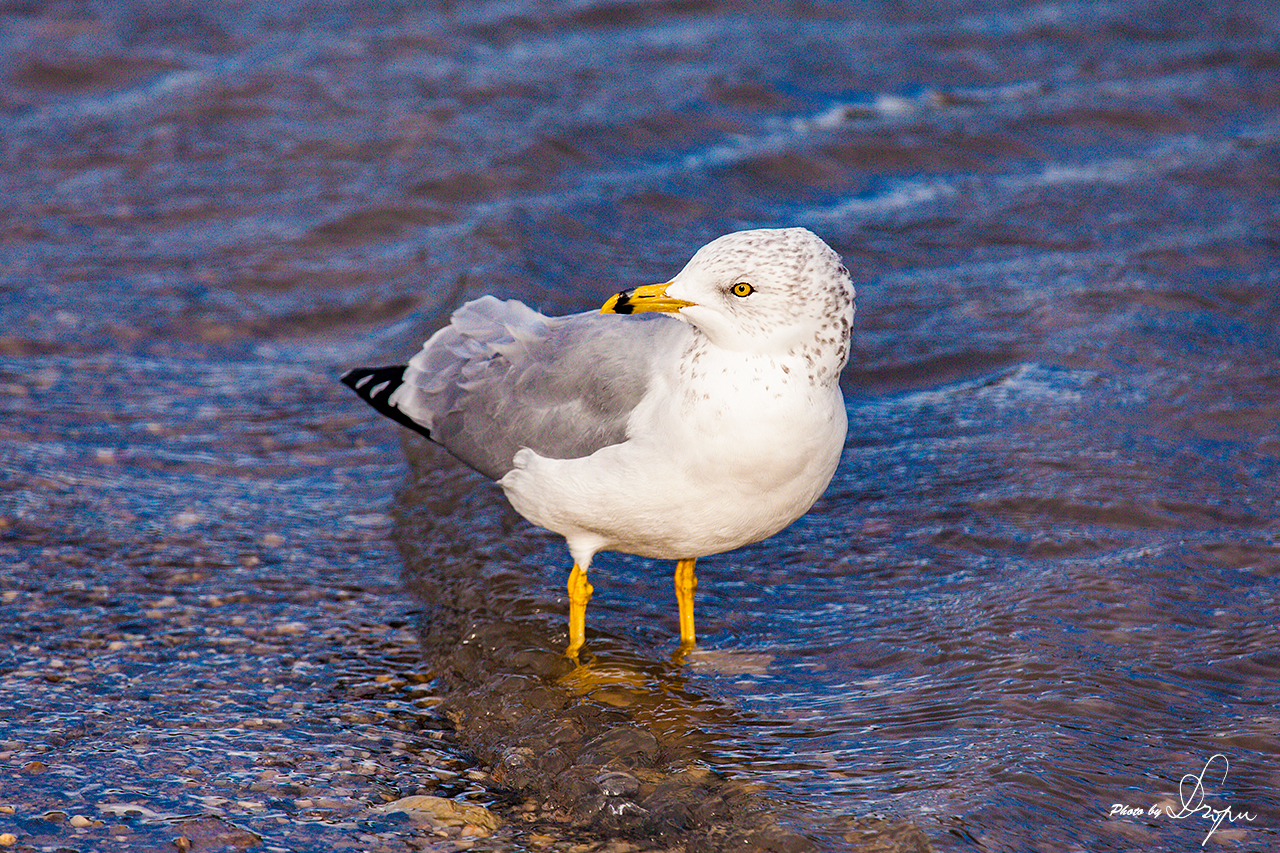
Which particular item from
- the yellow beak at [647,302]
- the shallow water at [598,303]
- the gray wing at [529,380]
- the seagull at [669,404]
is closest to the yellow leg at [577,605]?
the seagull at [669,404]

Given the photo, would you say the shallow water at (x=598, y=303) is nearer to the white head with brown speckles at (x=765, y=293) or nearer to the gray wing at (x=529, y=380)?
the gray wing at (x=529, y=380)

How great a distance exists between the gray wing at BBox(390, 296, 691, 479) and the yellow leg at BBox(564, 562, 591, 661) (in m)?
0.52

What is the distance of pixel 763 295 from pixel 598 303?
4.15 m

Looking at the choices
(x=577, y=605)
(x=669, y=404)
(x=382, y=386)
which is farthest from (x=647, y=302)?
(x=382, y=386)

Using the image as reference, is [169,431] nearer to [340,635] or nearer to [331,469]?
[331,469]

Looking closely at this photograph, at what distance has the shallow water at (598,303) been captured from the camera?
4668mm

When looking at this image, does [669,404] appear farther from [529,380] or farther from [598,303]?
[598,303]

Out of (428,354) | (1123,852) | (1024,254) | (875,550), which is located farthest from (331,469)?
(1024,254)

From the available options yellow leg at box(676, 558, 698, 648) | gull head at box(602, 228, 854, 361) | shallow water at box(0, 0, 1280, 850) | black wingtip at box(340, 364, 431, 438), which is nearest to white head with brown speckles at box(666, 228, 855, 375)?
gull head at box(602, 228, 854, 361)

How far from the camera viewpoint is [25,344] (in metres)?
7.88

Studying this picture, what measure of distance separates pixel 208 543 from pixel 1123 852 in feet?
13.2

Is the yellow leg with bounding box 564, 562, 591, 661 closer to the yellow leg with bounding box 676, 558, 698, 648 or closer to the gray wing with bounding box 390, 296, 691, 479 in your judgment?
the yellow leg with bounding box 676, 558, 698, 648

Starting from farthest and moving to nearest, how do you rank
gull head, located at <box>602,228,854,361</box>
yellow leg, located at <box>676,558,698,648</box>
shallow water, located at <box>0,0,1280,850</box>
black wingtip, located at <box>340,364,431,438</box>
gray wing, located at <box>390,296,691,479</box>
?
black wingtip, located at <box>340,364,431,438</box>
yellow leg, located at <box>676,558,698,648</box>
gray wing, located at <box>390,296,691,479</box>
shallow water, located at <box>0,0,1280,850</box>
gull head, located at <box>602,228,854,361</box>

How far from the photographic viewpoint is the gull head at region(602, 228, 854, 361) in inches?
172
